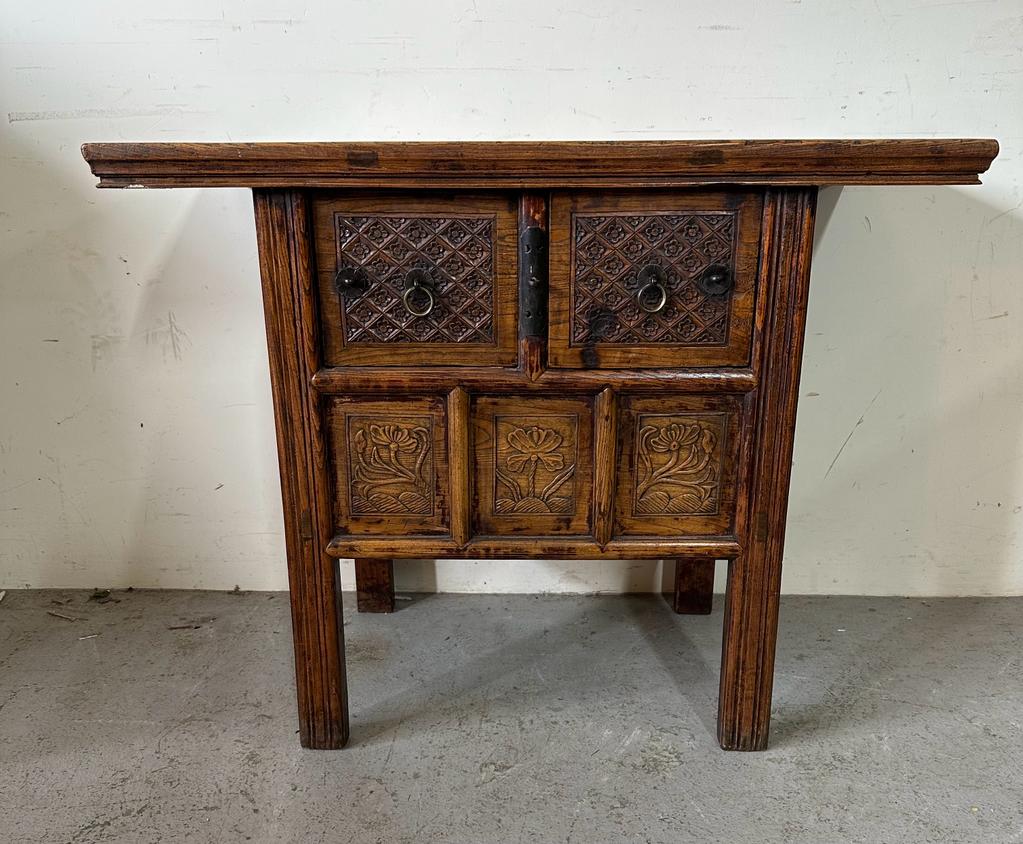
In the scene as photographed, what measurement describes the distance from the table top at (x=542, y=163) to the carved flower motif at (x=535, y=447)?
15.4 inches

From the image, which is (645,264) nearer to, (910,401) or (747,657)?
(747,657)

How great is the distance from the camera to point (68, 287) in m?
1.81

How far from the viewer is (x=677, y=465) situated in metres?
1.30

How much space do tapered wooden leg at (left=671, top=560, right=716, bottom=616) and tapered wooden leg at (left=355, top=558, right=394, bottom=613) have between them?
2.27 feet

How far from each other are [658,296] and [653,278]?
30 mm

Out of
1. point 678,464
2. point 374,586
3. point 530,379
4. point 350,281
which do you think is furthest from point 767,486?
point 374,586

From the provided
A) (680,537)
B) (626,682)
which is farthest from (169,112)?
(626,682)

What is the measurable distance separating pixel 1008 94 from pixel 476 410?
1.37 meters

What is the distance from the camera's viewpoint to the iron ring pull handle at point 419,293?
3.94 ft

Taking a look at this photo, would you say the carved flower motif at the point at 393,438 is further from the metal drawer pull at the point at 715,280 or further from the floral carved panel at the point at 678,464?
the metal drawer pull at the point at 715,280

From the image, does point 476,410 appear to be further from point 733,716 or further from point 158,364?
point 158,364

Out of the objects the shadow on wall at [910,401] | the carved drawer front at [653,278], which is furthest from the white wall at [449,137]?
the carved drawer front at [653,278]

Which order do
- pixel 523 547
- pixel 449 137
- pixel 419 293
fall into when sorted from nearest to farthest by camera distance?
1. pixel 419 293
2. pixel 523 547
3. pixel 449 137

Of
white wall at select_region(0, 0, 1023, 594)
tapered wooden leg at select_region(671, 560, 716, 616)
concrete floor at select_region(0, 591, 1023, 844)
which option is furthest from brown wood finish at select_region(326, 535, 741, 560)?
white wall at select_region(0, 0, 1023, 594)
